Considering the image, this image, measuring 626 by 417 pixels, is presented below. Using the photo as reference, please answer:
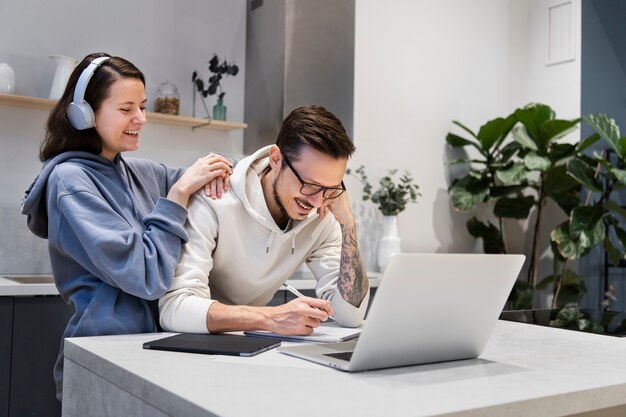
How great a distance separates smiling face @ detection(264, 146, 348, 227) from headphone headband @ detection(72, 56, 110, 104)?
1.66 ft

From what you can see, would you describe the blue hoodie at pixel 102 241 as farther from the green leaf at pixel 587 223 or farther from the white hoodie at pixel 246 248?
the green leaf at pixel 587 223

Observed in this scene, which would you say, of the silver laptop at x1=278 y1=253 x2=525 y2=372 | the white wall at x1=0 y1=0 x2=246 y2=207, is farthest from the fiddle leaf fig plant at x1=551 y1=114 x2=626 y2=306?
the silver laptop at x1=278 y1=253 x2=525 y2=372

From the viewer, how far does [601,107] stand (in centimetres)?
487

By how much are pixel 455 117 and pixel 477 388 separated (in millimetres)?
4017

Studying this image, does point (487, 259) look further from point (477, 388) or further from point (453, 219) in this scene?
point (453, 219)

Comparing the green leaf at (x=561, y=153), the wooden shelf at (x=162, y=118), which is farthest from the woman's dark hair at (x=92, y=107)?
the green leaf at (x=561, y=153)

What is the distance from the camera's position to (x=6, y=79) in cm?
330

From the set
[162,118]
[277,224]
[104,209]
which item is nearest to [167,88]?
[162,118]

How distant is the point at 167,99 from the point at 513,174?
2244 millimetres

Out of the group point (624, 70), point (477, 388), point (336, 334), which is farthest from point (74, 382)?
point (624, 70)

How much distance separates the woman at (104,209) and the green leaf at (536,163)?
2943mm

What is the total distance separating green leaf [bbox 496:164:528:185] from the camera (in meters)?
4.45

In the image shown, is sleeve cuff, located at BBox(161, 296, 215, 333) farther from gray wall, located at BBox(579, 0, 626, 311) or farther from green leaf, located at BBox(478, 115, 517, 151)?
gray wall, located at BBox(579, 0, 626, 311)

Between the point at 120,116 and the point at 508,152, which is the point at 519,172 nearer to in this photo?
the point at 508,152
